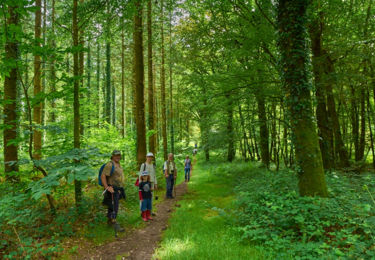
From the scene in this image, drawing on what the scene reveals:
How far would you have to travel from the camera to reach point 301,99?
4.88 meters

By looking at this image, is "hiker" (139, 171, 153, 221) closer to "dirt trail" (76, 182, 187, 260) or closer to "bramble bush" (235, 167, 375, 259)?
"dirt trail" (76, 182, 187, 260)

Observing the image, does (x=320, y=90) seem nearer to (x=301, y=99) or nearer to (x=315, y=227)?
(x=301, y=99)

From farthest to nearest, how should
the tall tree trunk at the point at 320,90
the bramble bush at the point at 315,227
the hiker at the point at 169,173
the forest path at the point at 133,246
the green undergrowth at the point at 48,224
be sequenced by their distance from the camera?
1. the hiker at the point at 169,173
2. the tall tree trunk at the point at 320,90
3. the forest path at the point at 133,246
4. the green undergrowth at the point at 48,224
5. the bramble bush at the point at 315,227

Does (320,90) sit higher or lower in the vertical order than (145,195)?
higher

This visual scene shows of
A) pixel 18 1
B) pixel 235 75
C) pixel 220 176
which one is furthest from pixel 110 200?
pixel 220 176

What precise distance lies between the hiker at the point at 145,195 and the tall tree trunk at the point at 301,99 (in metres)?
4.04

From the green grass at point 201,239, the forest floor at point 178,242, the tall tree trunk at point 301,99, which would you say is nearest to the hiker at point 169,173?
the green grass at point 201,239

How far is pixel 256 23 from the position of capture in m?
7.04

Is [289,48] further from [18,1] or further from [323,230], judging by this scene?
[18,1]

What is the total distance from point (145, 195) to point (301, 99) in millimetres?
4864

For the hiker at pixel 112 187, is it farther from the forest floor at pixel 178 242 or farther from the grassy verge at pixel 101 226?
the forest floor at pixel 178 242

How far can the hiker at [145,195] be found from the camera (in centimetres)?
587

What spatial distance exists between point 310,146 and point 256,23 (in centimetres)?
468

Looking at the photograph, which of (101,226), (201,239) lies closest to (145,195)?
(101,226)
